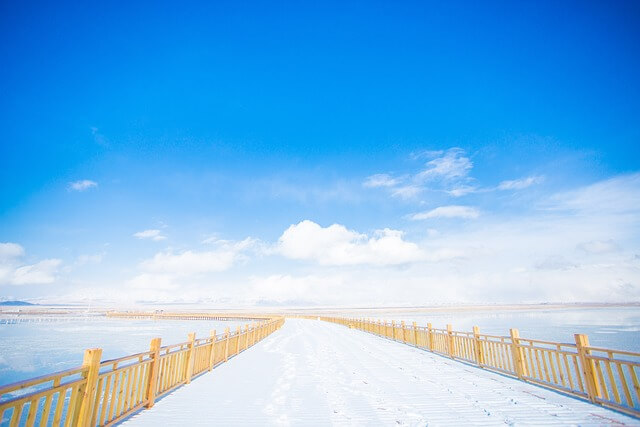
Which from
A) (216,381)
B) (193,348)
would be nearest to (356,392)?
(216,381)

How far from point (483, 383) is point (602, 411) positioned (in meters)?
2.55

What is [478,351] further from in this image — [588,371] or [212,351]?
[212,351]

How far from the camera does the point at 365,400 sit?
21.2ft

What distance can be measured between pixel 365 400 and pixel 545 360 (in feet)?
14.1

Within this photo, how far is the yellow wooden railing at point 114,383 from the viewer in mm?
3518

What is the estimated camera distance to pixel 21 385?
332 cm

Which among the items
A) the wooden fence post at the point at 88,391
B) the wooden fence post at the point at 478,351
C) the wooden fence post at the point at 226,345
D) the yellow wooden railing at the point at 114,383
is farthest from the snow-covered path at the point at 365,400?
the wooden fence post at the point at 226,345

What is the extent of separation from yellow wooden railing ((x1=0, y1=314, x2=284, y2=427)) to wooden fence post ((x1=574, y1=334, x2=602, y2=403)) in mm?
8592

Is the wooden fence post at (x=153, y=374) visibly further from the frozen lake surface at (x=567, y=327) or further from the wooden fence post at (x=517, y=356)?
the frozen lake surface at (x=567, y=327)

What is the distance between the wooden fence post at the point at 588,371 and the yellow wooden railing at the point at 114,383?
859cm

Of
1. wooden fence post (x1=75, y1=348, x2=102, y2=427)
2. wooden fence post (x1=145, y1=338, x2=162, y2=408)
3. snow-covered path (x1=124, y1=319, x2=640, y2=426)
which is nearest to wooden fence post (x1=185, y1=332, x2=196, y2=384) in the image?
snow-covered path (x1=124, y1=319, x2=640, y2=426)

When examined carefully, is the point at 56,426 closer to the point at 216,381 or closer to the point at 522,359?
the point at 216,381

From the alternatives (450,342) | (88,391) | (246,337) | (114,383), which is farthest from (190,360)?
(450,342)

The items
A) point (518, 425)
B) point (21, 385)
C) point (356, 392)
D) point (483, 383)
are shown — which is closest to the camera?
point (21, 385)
